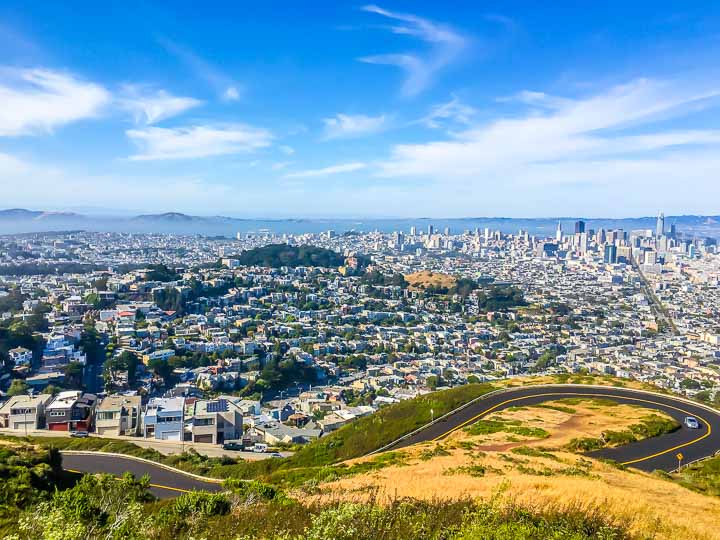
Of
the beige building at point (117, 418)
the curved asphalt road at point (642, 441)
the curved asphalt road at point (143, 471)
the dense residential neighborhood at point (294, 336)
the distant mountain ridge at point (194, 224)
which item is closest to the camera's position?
the curved asphalt road at point (143, 471)

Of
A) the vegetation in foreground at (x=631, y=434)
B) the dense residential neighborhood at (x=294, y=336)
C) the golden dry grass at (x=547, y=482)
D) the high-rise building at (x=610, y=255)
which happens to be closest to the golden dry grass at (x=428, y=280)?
the dense residential neighborhood at (x=294, y=336)

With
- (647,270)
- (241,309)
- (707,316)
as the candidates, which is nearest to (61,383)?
(241,309)

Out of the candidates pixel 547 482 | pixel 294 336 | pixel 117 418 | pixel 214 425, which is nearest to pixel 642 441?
pixel 547 482

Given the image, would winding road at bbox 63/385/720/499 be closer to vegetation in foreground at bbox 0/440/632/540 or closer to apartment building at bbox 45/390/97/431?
vegetation in foreground at bbox 0/440/632/540

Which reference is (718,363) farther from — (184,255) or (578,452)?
(184,255)

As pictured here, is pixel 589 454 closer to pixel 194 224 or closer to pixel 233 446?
pixel 233 446

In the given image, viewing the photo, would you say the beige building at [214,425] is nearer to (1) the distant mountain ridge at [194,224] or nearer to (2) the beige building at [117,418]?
(2) the beige building at [117,418]

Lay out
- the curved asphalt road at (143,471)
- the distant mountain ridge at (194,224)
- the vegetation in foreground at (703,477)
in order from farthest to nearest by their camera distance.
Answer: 1. the distant mountain ridge at (194,224)
2. the curved asphalt road at (143,471)
3. the vegetation in foreground at (703,477)
